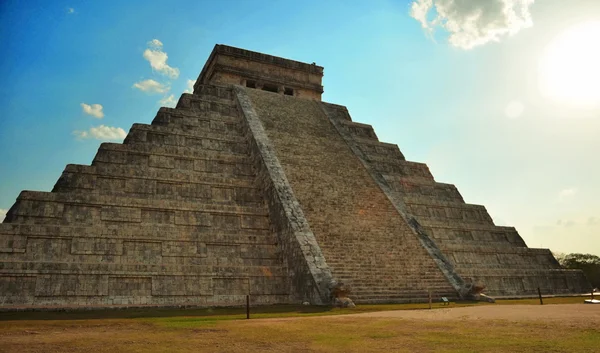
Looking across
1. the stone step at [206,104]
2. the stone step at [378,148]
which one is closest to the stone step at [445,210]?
A: the stone step at [378,148]

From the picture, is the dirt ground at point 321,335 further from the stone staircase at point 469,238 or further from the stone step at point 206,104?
the stone step at point 206,104

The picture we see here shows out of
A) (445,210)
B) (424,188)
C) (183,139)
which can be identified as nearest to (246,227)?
(183,139)

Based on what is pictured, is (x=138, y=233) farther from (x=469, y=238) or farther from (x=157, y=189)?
(x=469, y=238)

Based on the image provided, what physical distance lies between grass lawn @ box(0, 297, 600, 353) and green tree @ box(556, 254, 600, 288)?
36.3 m

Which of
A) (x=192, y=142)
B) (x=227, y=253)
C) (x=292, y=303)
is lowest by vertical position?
(x=292, y=303)

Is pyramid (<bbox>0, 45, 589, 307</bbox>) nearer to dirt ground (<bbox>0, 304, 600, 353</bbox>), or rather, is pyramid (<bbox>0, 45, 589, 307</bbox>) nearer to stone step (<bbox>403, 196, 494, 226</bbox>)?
stone step (<bbox>403, 196, 494, 226</bbox>)

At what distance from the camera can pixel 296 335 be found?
760cm

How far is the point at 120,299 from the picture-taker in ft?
43.4

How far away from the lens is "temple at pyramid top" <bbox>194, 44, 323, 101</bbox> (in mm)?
26594

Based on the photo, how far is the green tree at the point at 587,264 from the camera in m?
37.9

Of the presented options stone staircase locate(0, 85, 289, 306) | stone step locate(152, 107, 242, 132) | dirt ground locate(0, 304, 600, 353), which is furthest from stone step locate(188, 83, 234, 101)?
dirt ground locate(0, 304, 600, 353)

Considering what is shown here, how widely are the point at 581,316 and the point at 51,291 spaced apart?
1326 centimetres

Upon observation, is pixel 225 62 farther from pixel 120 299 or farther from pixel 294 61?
pixel 120 299

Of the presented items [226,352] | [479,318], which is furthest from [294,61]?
[226,352]
